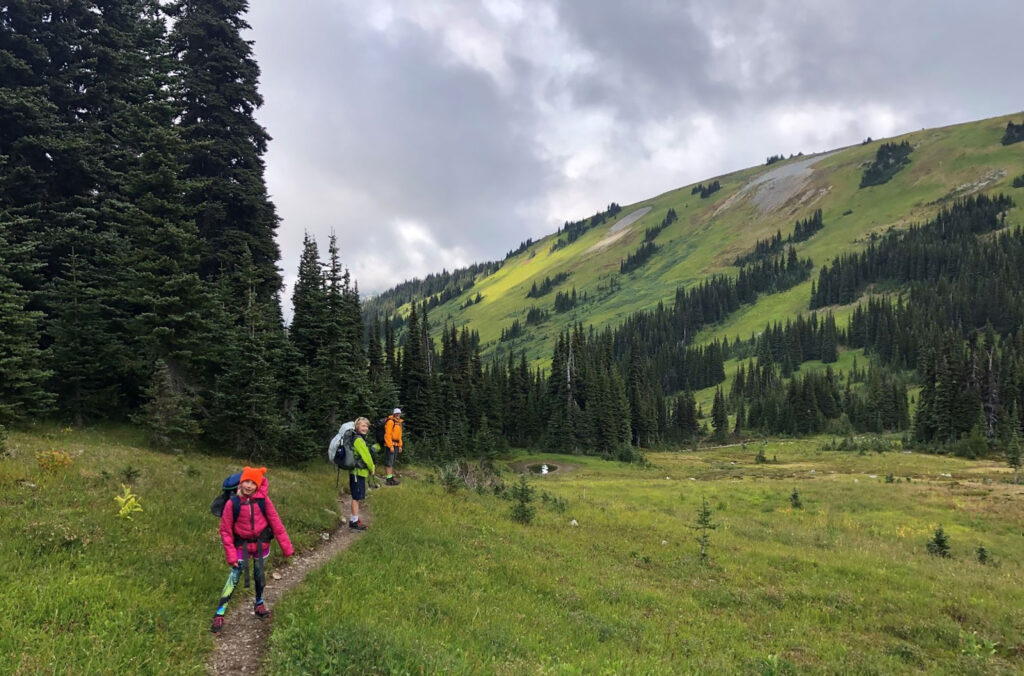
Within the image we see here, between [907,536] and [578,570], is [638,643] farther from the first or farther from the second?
[907,536]

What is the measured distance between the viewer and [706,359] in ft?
584

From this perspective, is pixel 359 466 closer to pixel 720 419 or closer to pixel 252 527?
pixel 252 527

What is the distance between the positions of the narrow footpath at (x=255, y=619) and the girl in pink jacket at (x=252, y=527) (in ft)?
1.25

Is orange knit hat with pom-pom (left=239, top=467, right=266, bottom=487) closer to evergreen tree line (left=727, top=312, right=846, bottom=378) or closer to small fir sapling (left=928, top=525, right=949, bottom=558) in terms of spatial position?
small fir sapling (left=928, top=525, right=949, bottom=558)

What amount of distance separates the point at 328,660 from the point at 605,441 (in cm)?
7061

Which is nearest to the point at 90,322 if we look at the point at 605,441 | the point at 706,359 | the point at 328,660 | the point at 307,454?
the point at 307,454


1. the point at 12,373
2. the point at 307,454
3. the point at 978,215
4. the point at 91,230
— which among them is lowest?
the point at 307,454

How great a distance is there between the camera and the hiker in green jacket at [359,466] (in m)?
14.0

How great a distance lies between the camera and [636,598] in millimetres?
12508

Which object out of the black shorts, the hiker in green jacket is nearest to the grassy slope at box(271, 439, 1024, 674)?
the hiker in green jacket

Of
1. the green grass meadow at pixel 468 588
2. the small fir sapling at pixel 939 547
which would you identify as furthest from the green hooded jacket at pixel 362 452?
the small fir sapling at pixel 939 547

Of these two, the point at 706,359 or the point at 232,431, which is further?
the point at 706,359

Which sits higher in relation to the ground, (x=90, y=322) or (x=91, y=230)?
(x=91, y=230)

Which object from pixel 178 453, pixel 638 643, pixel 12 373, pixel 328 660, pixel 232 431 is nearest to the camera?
pixel 328 660
